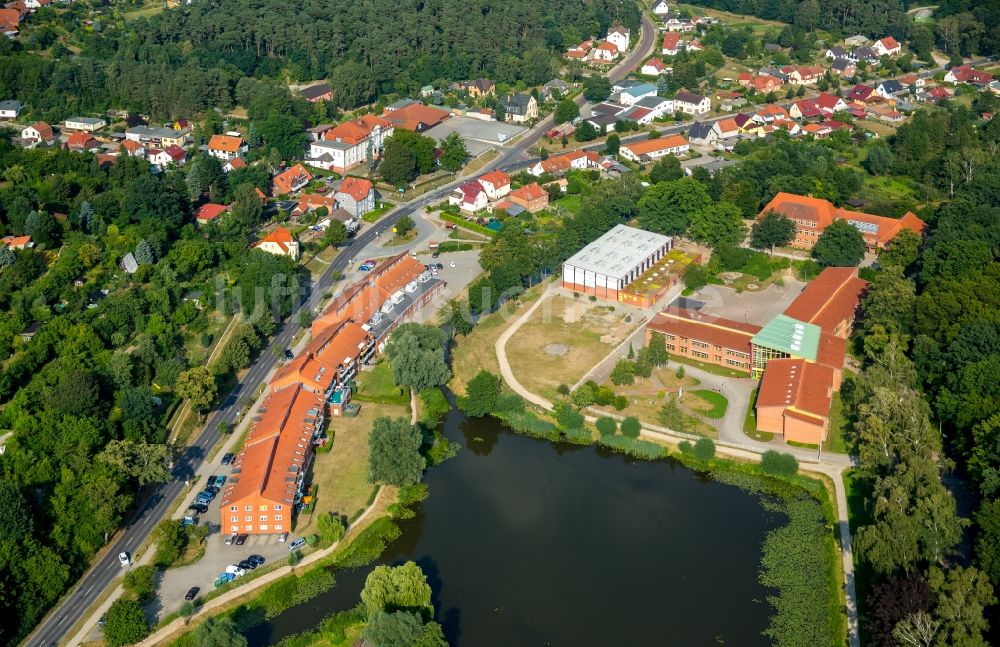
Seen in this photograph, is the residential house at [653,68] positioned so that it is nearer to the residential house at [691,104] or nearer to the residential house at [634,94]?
the residential house at [634,94]

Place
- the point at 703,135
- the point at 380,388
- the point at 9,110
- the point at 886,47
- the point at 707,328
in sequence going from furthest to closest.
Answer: the point at 886,47
the point at 9,110
the point at 703,135
the point at 707,328
the point at 380,388

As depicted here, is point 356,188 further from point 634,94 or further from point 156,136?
point 634,94

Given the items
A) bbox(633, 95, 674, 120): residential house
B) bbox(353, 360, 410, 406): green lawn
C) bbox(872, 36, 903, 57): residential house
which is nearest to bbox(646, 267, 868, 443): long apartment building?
bbox(353, 360, 410, 406): green lawn

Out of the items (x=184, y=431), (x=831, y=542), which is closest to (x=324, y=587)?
(x=184, y=431)

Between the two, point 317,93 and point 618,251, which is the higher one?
point 317,93

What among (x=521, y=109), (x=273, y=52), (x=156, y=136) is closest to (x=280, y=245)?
(x=156, y=136)

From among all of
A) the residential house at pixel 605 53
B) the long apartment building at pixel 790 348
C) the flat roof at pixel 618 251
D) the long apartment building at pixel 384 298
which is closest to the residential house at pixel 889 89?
the residential house at pixel 605 53

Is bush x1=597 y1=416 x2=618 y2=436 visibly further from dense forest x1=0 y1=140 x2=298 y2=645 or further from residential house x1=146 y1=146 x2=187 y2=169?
residential house x1=146 y1=146 x2=187 y2=169
